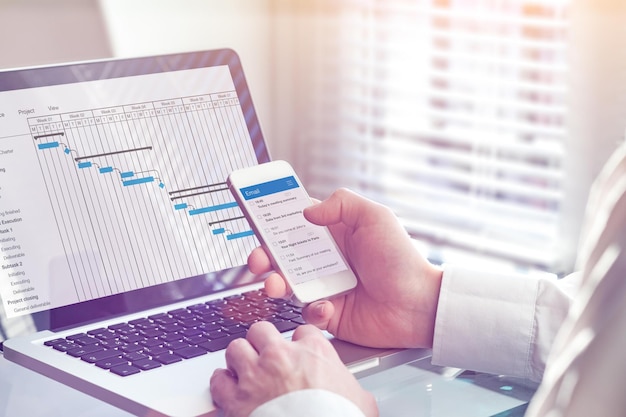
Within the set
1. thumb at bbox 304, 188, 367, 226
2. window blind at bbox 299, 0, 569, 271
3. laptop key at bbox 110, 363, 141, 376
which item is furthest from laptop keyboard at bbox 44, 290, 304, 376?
window blind at bbox 299, 0, 569, 271

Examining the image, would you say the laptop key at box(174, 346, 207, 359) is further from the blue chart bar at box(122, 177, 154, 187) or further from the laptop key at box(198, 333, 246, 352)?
the blue chart bar at box(122, 177, 154, 187)

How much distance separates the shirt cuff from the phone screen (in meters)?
0.11

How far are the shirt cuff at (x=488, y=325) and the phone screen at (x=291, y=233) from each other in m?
0.11

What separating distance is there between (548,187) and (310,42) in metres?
0.76

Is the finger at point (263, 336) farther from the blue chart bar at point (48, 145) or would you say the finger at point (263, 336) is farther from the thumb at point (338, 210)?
the blue chart bar at point (48, 145)

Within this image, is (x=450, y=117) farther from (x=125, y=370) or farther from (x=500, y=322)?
(x=125, y=370)

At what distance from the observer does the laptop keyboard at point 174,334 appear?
77 centimetres

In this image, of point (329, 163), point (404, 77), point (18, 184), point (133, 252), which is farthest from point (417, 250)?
point (329, 163)

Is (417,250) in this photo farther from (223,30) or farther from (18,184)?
(223,30)

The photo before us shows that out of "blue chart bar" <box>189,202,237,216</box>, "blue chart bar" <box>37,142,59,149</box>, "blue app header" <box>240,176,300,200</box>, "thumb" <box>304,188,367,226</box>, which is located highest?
"blue chart bar" <box>37,142,59,149</box>

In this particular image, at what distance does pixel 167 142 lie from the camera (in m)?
0.95

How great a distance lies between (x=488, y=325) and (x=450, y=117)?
4.39ft

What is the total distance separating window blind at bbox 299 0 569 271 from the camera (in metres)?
1.92

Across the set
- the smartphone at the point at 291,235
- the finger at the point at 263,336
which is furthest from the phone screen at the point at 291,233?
the finger at the point at 263,336
